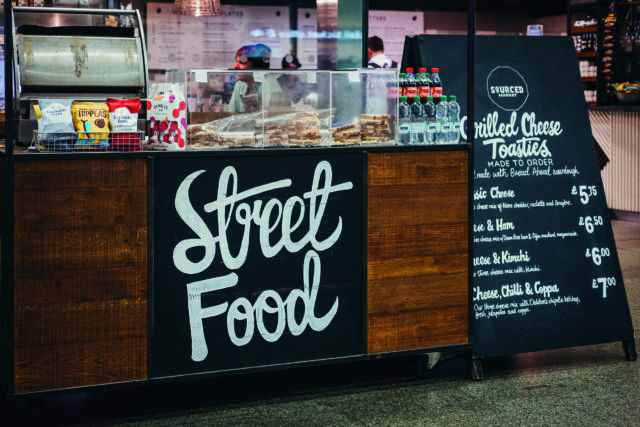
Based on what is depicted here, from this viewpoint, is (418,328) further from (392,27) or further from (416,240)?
(392,27)

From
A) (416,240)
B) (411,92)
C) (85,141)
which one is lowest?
(416,240)

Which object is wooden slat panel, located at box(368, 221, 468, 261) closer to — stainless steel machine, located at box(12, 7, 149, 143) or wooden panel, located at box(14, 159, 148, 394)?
wooden panel, located at box(14, 159, 148, 394)

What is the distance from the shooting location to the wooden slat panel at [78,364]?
329 cm

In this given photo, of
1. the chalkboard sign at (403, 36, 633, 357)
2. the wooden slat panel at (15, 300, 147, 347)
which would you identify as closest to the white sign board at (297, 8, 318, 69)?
the chalkboard sign at (403, 36, 633, 357)

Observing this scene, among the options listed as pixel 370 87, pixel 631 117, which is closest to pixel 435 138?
pixel 370 87

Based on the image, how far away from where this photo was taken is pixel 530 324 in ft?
13.7

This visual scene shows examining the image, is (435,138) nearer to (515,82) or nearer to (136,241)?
(515,82)

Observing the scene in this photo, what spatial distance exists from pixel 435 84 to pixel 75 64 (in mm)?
1681

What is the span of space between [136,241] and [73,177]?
0.36 m

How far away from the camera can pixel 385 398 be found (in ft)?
12.4

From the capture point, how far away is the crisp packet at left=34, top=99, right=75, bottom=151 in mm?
3408

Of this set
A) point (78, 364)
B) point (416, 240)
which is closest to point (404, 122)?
point (416, 240)

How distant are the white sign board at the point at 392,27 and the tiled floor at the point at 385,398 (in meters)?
9.86

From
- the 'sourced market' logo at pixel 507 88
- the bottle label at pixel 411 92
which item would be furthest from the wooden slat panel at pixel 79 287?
the 'sourced market' logo at pixel 507 88
